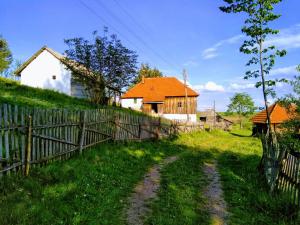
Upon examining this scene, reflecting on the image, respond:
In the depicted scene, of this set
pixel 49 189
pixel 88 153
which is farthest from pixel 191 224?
pixel 88 153

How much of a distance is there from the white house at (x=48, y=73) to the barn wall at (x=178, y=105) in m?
16.7

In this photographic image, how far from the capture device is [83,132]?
11781mm

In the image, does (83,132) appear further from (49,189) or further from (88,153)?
(49,189)

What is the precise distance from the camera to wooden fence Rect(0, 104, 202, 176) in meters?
7.75

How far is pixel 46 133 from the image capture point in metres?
9.37

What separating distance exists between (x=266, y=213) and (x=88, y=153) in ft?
22.8

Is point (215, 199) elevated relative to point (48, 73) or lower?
lower

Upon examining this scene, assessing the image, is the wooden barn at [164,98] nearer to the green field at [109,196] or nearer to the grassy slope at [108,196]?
the green field at [109,196]

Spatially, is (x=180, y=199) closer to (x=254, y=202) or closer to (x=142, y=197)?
(x=142, y=197)

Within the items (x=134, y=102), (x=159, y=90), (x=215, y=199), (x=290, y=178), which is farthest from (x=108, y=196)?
(x=134, y=102)

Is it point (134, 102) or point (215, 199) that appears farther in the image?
point (134, 102)

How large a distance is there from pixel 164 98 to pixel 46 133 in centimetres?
4171

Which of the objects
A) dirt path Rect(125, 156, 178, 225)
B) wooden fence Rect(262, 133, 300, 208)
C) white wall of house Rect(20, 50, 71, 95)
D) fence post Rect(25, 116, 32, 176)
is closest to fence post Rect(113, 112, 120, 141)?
dirt path Rect(125, 156, 178, 225)

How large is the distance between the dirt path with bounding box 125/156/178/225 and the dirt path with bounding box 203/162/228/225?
158cm
